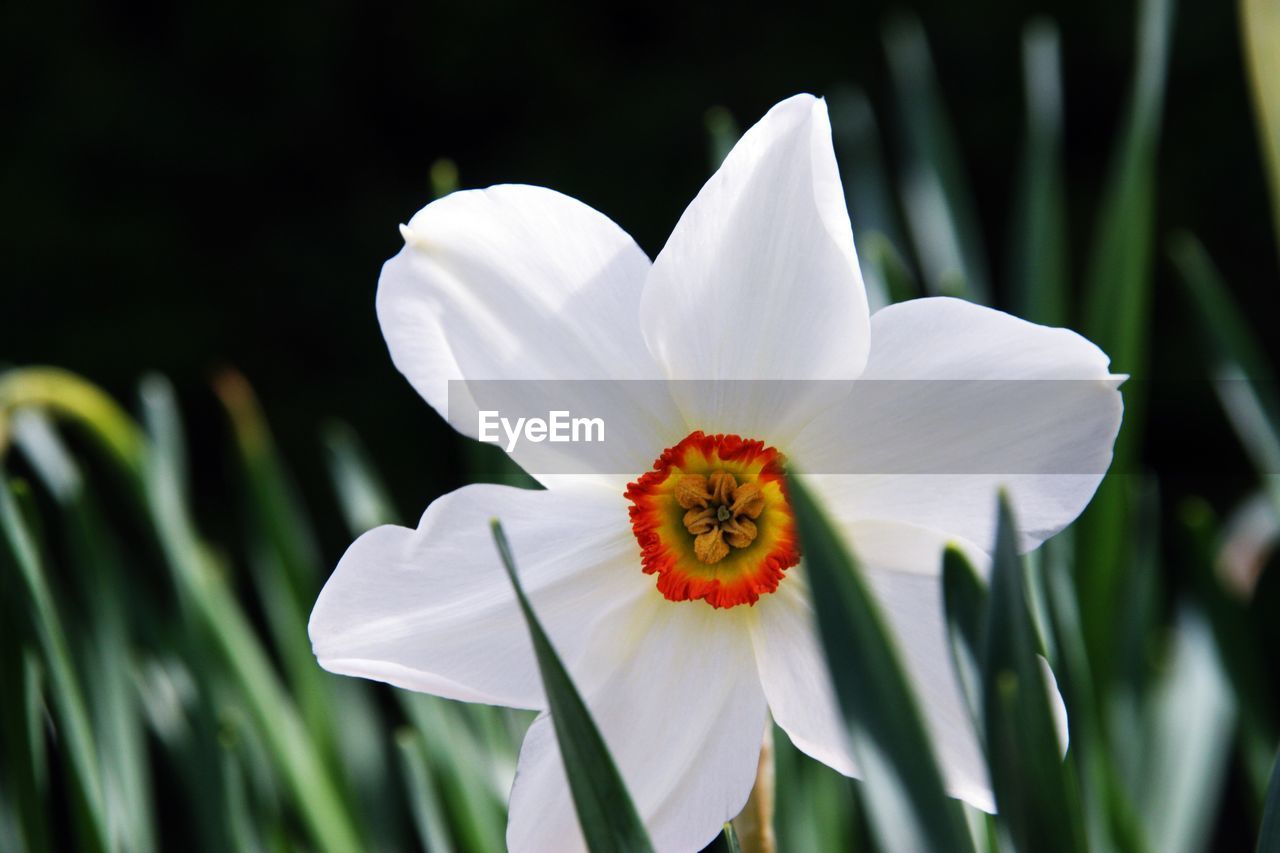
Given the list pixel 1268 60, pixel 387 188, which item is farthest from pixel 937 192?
pixel 387 188

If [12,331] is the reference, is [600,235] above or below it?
below

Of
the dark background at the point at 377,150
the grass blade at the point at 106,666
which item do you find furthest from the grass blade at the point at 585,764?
the dark background at the point at 377,150

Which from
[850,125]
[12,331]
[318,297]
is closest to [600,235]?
[850,125]

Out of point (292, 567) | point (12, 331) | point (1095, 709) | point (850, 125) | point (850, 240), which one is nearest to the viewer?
point (850, 240)

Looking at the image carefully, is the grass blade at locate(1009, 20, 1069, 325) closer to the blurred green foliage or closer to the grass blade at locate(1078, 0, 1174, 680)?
the grass blade at locate(1078, 0, 1174, 680)

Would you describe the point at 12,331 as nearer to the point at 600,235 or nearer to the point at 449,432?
the point at 449,432

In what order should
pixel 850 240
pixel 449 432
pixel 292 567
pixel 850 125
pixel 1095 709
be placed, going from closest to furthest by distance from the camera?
pixel 850 240
pixel 1095 709
pixel 292 567
pixel 850 125
pixel 449 432

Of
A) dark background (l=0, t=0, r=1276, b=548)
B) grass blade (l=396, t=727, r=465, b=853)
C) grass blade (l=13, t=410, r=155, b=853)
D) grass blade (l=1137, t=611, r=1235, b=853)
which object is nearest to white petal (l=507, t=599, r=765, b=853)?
grass blade (l=396, t=727, r=465, b=853)

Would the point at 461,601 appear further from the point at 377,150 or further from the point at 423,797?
the point at 377,150
